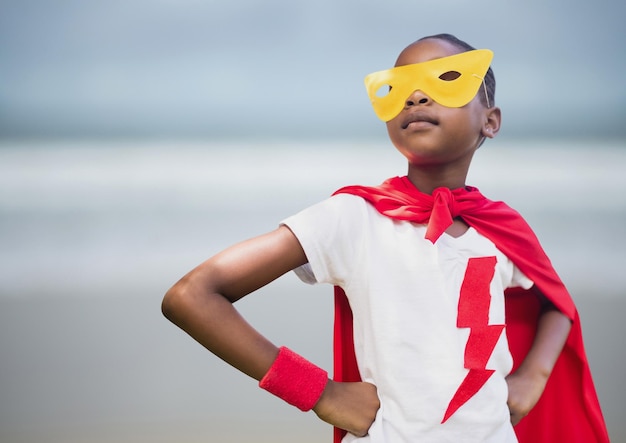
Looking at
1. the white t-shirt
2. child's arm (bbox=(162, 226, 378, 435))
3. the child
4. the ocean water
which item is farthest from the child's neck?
the ocean water

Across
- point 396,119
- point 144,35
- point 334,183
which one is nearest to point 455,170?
point 396,119

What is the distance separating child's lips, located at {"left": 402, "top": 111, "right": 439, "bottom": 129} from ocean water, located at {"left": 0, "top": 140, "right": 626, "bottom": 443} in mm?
903

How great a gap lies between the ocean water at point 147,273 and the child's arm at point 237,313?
103 cm

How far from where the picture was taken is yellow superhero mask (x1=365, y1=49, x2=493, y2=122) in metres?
1.42

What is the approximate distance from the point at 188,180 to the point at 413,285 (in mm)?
1193

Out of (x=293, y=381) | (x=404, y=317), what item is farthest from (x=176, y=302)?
(x=404, y=317)

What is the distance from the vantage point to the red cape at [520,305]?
1.40 m

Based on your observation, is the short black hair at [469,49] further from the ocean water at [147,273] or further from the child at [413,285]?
the ocean water at [147,273]

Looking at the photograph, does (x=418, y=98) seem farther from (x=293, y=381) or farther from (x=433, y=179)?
(x=293, y=381)

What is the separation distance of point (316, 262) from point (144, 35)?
134 cm

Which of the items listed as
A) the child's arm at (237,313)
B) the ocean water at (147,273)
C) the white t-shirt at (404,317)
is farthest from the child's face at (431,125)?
the ocean water at (147,273)

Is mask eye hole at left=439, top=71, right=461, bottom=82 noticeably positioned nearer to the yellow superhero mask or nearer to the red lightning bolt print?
the yellow superhero mask

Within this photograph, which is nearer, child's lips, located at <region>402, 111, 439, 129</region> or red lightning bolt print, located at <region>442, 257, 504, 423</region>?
red lightning bolt print, located at <region>442, 257, 504, 423</region>

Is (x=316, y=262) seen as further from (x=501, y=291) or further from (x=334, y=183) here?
(x=334, y=183)
